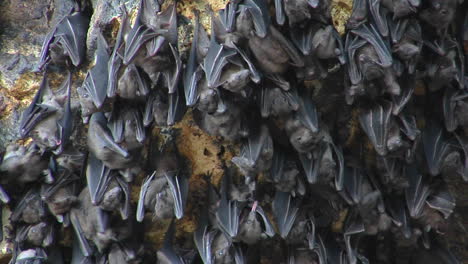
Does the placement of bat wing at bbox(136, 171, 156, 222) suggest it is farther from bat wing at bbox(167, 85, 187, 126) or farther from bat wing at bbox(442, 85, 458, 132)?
bat wing at bbox(442, 85, 458, 132)

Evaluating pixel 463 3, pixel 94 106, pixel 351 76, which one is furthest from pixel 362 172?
pixel 94 106

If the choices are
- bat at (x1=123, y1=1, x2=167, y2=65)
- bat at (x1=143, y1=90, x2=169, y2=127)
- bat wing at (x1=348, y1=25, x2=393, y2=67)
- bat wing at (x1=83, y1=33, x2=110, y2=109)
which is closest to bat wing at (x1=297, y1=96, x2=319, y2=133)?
bat wing at (x1=348, y1=25, x2=393, y2=67)

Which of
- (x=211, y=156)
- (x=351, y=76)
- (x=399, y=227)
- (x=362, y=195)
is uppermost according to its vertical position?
(x=351, y=76)

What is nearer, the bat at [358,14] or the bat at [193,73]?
the bat at [193,73]

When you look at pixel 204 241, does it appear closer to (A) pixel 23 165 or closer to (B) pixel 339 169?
(B) pixel 339 169

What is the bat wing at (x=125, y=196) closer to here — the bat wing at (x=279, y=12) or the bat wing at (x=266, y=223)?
the bat wing at (x=266, y=223)

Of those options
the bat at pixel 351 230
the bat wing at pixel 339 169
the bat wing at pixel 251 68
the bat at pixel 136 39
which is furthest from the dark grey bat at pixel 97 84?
the bat at pixel 351 230

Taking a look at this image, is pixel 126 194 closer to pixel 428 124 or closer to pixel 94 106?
pixel 94 106
